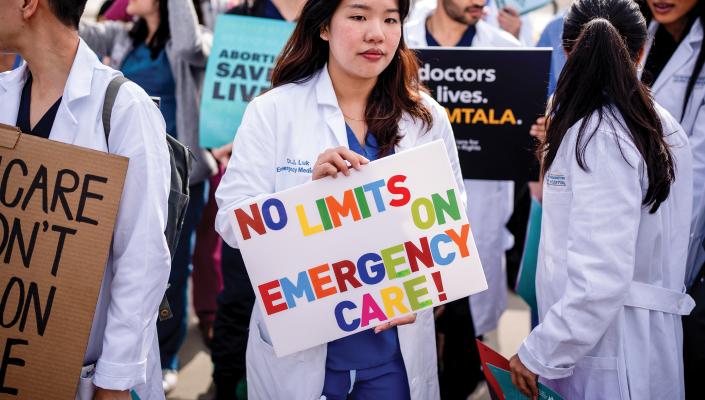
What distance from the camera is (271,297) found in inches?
89.9

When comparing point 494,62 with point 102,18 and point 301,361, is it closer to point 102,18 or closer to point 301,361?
point 301,361

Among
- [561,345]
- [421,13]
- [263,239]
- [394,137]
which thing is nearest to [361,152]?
[394,137]

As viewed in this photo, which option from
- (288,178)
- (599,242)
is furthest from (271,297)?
(599,242)

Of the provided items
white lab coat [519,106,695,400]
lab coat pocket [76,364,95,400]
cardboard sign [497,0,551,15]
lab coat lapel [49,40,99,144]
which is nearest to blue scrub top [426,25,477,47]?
cardboard sign [497,0,551,15]

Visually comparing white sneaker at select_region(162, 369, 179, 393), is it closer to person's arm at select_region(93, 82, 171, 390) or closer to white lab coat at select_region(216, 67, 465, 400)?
white lab coat at select_region(216, 67, 465, 400)

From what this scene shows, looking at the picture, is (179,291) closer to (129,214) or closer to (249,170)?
(249,170)

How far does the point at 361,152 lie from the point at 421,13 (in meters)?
2.31

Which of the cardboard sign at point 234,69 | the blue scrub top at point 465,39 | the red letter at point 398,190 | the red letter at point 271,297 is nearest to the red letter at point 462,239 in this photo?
the red letter at point 398,190

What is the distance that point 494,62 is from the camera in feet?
11.4

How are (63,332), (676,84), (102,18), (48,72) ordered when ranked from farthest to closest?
(102,18) < (676,84) < (48,72) < (63,332)

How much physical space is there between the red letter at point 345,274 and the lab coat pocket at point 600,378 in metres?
0.72

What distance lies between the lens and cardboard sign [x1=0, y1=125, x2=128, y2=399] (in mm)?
2047

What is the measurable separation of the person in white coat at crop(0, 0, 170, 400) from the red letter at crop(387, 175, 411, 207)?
62 cm

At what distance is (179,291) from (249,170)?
224 cm
